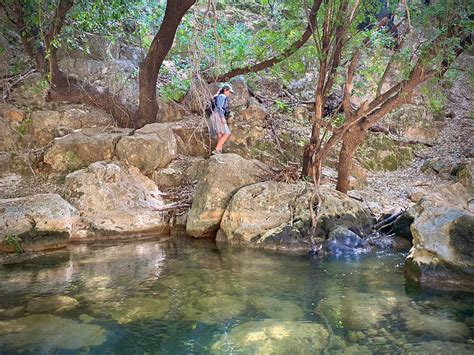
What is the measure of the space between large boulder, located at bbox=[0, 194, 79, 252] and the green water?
55 cm

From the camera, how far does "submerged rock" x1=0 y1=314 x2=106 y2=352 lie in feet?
11.7

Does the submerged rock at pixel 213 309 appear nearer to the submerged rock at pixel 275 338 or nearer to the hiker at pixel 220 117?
the submerged rock at pixel 275 338

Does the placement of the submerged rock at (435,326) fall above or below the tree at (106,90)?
below

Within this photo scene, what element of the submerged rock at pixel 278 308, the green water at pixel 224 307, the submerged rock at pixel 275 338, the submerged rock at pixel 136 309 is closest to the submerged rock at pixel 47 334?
the green water at pixel 224 307

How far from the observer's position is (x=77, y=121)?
9961mm

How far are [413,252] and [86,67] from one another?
9.69 metres

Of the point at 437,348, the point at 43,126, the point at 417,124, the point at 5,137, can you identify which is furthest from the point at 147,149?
the point at 417,124

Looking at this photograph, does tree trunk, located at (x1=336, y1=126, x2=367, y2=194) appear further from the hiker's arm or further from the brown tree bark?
the hiker's arm

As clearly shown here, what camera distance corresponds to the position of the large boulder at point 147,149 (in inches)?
353

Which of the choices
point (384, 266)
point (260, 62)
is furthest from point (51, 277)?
point (260, 62)

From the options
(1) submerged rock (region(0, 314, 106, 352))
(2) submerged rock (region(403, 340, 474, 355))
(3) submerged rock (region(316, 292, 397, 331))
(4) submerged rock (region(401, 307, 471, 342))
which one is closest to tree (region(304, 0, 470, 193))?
(3) submerged rock (region(316, 292, 397, 331))

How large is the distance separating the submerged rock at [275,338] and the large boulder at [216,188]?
12.5 feet

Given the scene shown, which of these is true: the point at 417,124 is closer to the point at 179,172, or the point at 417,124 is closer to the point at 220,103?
the point at 220,103

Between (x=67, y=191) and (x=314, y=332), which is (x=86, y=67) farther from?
(x=314, y=332)
